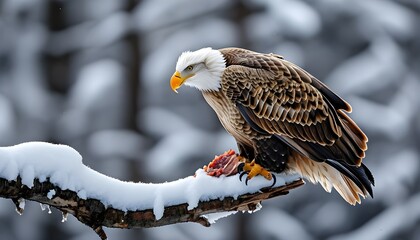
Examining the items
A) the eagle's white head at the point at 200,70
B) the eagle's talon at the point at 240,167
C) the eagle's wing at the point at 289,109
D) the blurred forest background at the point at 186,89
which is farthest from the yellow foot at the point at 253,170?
the blurred forest background at the point at 186,89

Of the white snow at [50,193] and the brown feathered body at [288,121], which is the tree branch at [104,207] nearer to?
the white snow at [50,193]

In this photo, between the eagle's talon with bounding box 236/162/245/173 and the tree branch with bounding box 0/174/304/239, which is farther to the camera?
the eagle's talon with bounding box 236/162/245/173

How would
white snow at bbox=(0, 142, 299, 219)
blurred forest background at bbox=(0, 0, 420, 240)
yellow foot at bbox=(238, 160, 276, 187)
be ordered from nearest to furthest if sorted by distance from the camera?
white snow at bbox=(0, 142, 299, 219) < yellow foot at bbox=(238, 160, 276, 187) < blurred forest background at bbox=(0, 0, 420, 240)

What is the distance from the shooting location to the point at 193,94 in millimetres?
12914

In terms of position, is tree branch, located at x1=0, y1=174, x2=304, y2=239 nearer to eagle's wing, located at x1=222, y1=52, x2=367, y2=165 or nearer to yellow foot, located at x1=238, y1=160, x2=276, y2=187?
yellow foot, located at x1=238, y1=160, x2=276, y2=187

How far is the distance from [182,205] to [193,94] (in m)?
8.09

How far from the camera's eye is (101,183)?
15.3 feet

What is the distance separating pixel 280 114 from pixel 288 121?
0.06 metres

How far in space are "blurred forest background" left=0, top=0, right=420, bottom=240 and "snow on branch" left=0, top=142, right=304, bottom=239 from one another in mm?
6518

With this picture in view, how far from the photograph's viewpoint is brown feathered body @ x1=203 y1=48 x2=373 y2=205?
17.9ft

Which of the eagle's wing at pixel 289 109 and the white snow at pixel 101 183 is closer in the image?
the white snow at pixel 101 183

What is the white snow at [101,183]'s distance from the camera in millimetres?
4418

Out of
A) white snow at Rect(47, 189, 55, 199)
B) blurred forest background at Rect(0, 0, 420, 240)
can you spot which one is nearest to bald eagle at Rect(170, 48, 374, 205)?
white snow at Rect(47, 189, 55, 199)

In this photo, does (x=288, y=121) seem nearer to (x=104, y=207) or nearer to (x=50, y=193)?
(x=104, y=207)
